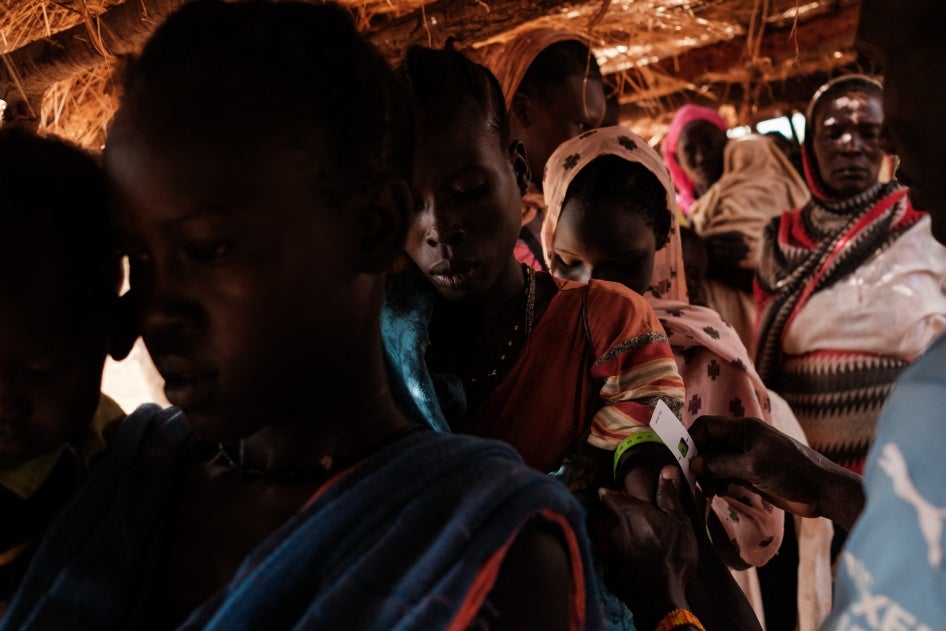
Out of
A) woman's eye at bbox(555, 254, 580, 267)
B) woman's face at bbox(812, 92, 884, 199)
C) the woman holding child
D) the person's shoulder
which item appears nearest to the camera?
the woman holding child

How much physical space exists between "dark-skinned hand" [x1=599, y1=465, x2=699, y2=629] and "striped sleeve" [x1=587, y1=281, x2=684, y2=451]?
88 millimetres

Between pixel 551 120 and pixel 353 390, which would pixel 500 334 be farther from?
pixel 551 120

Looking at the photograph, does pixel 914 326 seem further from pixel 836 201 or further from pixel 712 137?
pixel 712 137

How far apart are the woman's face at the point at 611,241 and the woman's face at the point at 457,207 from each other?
55cm

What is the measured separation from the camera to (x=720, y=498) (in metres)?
1.65

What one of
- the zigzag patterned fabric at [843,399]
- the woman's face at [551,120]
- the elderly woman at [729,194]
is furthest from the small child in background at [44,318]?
the elderly woman at [729,194]

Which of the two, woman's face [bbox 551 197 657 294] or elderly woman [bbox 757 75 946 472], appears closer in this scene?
woman's face [bbox 551 197 657 294]

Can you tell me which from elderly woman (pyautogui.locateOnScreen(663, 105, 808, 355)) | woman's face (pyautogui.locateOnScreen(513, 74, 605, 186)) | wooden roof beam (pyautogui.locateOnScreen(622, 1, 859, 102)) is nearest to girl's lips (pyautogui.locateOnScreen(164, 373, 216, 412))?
woman's face (pyautogui.locateOnScreen(513, 74, 605, 186))

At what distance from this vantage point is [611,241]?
6.16 feet

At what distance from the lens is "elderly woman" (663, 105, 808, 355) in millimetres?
3850

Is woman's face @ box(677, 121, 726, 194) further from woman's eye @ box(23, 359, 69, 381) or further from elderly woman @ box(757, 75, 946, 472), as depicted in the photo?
woman's eye @ box(23, 359, 69, 381)

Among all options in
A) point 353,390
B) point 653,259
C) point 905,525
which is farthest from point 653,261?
point 905,525

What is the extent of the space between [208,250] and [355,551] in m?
0.31

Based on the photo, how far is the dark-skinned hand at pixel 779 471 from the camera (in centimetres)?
137
